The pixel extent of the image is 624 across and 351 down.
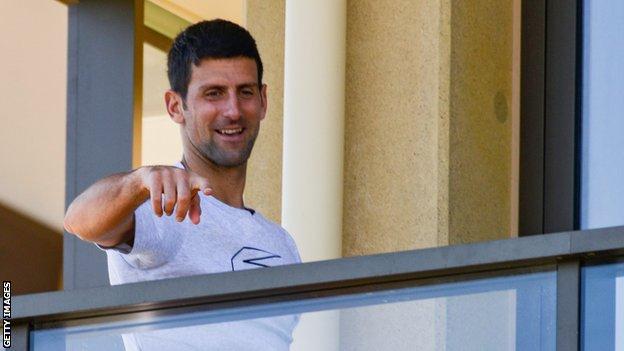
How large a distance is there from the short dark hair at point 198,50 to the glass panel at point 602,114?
1.59 meters

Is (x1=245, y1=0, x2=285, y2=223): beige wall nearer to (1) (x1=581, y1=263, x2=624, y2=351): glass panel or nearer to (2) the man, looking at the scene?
(2) the man

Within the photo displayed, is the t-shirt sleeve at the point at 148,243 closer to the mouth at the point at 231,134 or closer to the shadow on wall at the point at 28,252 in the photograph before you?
the mouth at the point at 231,134

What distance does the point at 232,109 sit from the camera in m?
4.52

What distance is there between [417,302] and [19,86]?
21.7ft

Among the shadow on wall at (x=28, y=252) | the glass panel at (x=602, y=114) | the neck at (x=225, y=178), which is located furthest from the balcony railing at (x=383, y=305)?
the shadow on wall at (x=28, y=252)

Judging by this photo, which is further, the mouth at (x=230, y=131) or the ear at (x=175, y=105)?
the ear at (x=175, y=105)

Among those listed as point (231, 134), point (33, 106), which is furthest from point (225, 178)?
point (33, 106)

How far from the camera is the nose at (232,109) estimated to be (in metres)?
4.50

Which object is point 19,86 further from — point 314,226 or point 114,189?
point 114,189

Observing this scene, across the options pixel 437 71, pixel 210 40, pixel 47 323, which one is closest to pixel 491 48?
pixel 437 71

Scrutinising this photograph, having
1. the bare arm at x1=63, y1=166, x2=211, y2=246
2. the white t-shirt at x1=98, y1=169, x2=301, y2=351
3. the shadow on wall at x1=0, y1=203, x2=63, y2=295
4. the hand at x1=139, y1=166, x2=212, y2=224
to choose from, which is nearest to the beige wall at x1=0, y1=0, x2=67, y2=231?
the shadow on wall at x1=0, y1=203, x2=63, y2=295

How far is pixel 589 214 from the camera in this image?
5824 millimetres

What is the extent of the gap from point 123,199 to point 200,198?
527 millimetres

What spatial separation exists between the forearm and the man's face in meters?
0.59
